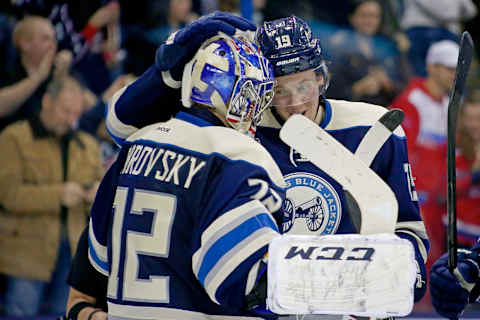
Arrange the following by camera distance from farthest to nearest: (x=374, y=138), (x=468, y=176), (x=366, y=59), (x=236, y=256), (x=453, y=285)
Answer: (x=366, y=59) < (x=468, y=176) < (x=453, y=285) < (x=374, y=138) < (x=236, y=256)

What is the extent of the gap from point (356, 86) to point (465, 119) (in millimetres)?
650

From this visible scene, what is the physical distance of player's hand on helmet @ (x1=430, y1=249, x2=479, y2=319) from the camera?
7.57ft

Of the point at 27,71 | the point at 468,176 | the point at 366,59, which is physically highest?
the point at 27,71

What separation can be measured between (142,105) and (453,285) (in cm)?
93

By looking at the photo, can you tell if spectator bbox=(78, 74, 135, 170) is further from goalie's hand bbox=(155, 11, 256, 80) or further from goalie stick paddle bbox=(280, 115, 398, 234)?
goalie stick paddle bbox=(280, 115, 398, 234)

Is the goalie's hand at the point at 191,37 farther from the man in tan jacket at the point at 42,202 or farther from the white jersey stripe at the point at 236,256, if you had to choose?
the man in tan jacket at the point at 42,202

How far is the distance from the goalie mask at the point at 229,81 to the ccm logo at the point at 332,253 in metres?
0.49

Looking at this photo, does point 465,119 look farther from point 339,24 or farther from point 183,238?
point 183,238

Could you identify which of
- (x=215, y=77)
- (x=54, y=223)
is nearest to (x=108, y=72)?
(x=54, y=223)

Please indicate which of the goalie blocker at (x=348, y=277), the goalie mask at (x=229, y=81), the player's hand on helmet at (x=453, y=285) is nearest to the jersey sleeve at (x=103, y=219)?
the goalie mask at (x=229, y=81)

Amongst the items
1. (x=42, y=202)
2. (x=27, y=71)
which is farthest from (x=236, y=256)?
(x=27, y=71)

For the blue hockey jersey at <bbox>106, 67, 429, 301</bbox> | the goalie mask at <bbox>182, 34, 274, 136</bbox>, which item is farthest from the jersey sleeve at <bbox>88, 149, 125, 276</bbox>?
the blue hockey jersey at <bbox>106, 67, 429, 301</bbox>

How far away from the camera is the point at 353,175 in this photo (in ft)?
5.16

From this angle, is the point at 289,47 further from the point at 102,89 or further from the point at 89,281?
the point at 102,89
